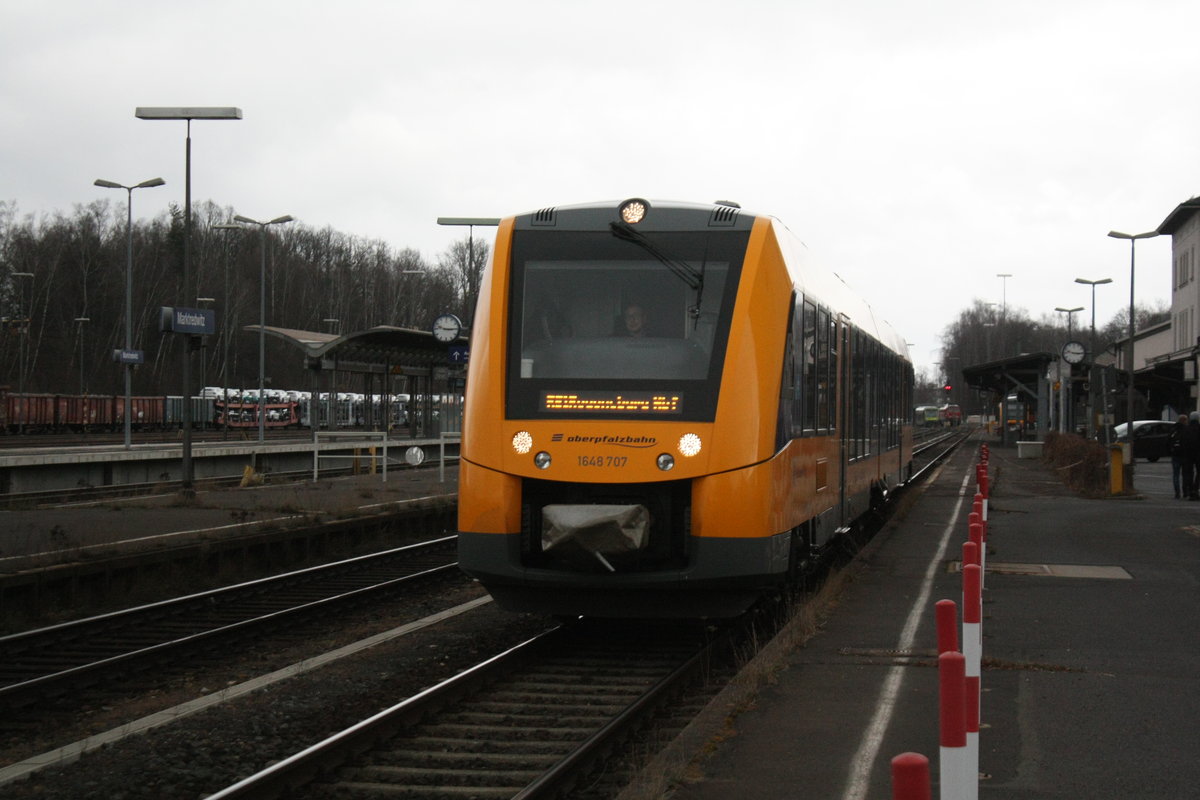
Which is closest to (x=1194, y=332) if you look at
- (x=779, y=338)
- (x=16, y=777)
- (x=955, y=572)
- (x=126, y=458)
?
(x=126, y=458)

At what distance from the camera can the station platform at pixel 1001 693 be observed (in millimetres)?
6020

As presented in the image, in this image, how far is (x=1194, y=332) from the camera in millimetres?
67688

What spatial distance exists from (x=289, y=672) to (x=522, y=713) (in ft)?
7.17

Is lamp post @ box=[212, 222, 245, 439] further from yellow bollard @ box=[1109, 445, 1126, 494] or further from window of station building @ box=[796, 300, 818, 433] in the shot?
window of station building @ box=[796, 300, 818, 433]

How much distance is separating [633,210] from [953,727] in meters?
6.21

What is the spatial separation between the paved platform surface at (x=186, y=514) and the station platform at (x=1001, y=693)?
25.9 ft

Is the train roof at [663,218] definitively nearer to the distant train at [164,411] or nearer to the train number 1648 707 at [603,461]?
the train number 1648 707 at [603,461]

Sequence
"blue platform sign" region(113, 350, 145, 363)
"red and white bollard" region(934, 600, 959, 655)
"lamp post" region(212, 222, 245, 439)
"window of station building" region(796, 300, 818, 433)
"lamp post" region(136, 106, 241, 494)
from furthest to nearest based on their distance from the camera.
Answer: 1. "lamp post" region(212, 222, 245, 439)
2. "blue platform sign" region(113, 350, 145, 363)
3. "lamp post" region(136, 106, 241, 494)
4. "window of station building" region(796, 300, 818, 433)
5. "red and white bollard" region(934, 600, 959, 655)

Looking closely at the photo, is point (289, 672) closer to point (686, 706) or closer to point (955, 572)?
point (686, 706)

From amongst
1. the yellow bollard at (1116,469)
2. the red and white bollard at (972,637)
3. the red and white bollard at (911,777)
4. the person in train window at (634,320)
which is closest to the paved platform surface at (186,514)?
the person in train window at (634,320)

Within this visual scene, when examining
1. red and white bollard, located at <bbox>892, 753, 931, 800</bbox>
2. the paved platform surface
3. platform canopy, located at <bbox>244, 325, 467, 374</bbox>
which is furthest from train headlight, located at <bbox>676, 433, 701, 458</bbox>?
platform canopy, located at <bbox>244, 325, 467, 374</bbox>

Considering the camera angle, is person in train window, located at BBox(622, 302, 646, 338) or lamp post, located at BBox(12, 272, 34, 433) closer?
person in train window, located at BBox(622, 302, 646, 338)

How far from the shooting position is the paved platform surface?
1495 centimetres

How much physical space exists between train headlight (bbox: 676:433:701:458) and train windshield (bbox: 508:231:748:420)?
0.47ft
